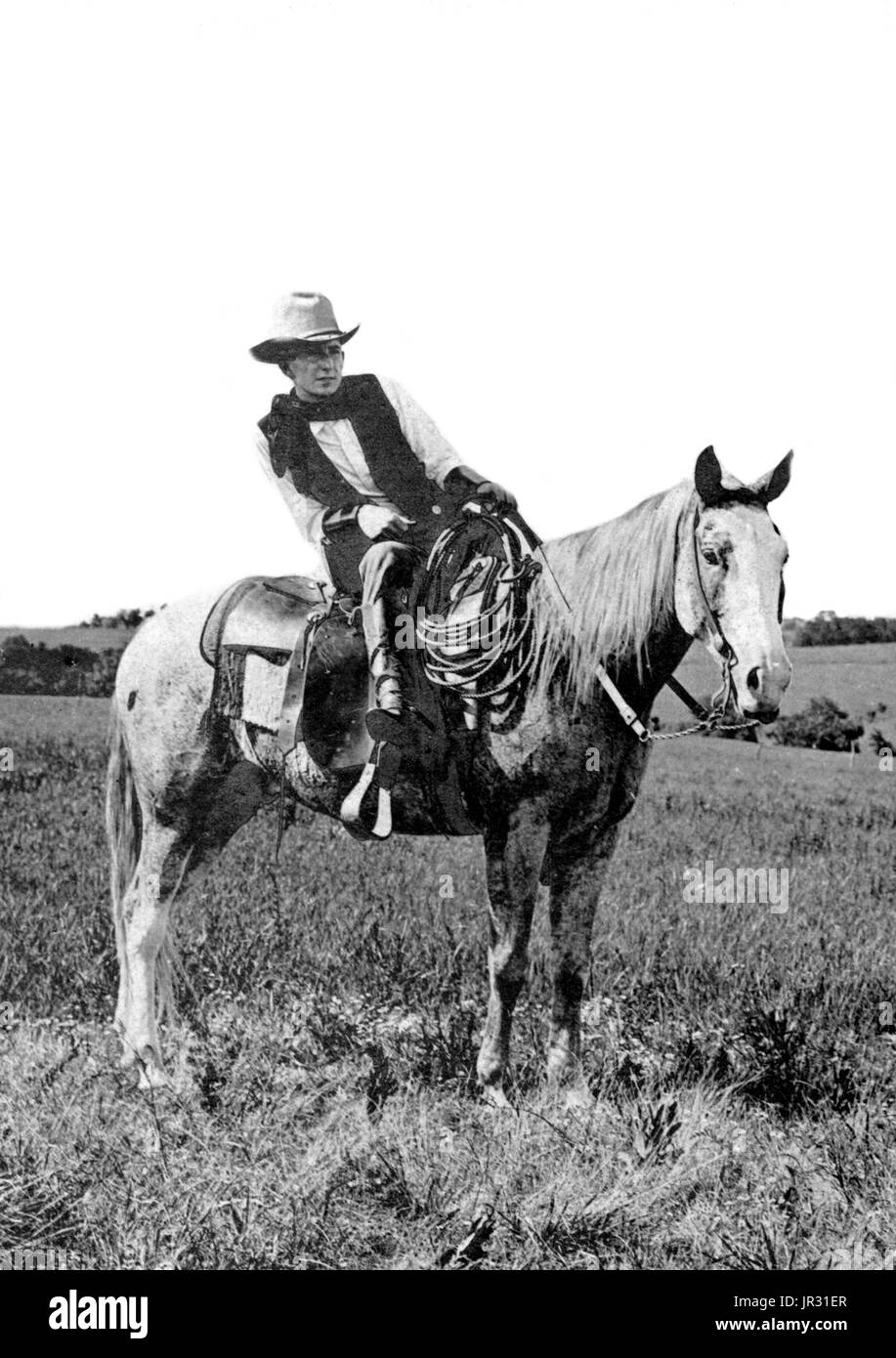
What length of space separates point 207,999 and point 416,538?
2.32 meters

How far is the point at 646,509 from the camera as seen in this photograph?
4367mm

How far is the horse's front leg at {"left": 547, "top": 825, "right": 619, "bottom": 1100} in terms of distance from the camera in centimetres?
467

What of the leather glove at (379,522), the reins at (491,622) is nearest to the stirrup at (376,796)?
the reins at (491,622)

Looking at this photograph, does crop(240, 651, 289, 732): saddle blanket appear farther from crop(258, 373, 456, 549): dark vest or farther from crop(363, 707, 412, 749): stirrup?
crop(258, 373, 456, 549): dark vest

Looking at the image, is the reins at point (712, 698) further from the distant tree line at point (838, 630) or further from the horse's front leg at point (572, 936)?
the distant tree line at point (838, 630)

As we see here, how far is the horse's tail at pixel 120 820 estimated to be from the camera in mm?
5473

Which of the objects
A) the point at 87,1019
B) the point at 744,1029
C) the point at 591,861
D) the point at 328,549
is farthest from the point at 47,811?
the point at 744,1029

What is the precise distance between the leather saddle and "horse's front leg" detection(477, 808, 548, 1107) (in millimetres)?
222

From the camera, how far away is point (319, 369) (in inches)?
193

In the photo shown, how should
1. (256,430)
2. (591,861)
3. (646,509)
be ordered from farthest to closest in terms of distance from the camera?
(256,430), (591,861), (646,509)

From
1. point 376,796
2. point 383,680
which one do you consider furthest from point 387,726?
point 376,796

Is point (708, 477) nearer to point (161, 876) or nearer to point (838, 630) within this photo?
point (838, 630)

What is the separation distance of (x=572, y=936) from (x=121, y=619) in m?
2.52
